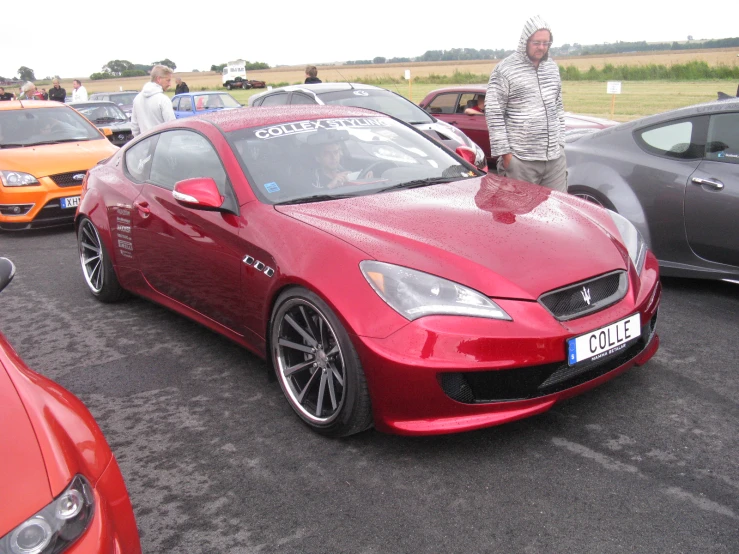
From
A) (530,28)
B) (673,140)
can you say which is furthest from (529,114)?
(673,140)

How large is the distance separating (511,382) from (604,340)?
0.46 metres

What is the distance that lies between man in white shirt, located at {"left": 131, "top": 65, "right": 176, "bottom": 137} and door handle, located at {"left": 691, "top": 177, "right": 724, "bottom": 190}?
250 inches

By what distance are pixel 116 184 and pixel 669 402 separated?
3.60 meters

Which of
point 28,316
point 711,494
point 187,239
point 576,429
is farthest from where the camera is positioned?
point 28,316

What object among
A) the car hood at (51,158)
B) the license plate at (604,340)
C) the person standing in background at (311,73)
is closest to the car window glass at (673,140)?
the license plate at (604,340)

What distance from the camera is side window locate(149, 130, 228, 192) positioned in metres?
4.04

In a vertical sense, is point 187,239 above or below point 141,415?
above

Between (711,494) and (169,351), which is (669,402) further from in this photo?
(169,351)

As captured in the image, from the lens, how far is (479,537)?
2533 mm

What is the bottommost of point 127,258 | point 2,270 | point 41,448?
point 127,258

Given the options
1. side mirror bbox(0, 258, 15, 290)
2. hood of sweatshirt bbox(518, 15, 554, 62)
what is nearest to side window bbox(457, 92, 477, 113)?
hood of sweatshirt bbox(518, 15, 554, 62)

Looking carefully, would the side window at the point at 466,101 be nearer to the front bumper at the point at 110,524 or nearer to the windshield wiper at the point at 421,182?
the windshield wiper at the point at 421,182

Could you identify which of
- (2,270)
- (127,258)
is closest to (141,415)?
(2,270)

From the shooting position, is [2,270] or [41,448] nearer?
[41,448]
